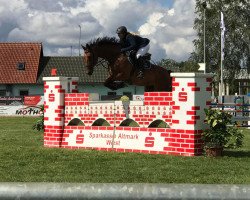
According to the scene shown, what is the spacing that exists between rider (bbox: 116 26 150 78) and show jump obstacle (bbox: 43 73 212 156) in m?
1.59

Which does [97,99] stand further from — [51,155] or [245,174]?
[245,174]

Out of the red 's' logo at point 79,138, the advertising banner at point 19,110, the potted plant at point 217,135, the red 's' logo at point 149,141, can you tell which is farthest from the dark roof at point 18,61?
the potted plant at point 217,135

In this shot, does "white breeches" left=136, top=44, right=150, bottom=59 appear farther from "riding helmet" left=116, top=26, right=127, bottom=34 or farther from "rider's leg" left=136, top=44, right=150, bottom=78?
"riding helmet" left=116, top=26, right=127, bottom=34

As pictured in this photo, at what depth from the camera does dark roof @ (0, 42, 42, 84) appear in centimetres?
5044

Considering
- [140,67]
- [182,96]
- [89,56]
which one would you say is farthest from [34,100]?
[182,96]

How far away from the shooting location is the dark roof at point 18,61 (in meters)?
50.4

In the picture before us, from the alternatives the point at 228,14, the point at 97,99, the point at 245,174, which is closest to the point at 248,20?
the point at 228,14

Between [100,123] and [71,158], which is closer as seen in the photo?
[71,158]

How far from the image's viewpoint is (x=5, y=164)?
8.84 m

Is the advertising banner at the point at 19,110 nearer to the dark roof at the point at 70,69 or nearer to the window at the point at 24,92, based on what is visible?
Result: the dark roof at the point at 70,69

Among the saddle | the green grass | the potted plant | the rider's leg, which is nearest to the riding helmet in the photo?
the saddle

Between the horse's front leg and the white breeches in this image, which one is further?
the white breeches

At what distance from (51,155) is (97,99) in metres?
2.44

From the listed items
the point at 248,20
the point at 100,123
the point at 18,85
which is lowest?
the point at 100,123
